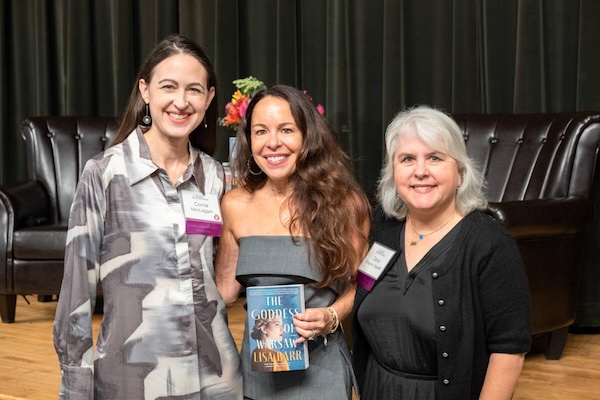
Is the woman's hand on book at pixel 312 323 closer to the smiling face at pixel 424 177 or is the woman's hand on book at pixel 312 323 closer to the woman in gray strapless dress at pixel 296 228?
the woman in gray strapless dress at pixel 296 228

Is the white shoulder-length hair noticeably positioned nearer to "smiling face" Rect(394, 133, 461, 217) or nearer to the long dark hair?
"smiling face" Rect(394, 133, 461, 217)

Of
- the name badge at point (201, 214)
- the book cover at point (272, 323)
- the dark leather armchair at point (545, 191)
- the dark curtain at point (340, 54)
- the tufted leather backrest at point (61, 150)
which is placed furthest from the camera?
the tufted leather backrest at point (61, 150)

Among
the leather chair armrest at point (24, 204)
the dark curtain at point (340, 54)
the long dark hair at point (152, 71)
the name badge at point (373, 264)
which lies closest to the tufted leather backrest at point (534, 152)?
the dark curtain at point (340, 54)

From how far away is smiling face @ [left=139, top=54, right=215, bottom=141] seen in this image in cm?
194

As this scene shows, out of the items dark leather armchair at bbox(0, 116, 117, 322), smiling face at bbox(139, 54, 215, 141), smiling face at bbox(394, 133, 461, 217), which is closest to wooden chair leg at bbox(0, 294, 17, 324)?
dark leather armchair at bbox(0, 116, 117, 322)

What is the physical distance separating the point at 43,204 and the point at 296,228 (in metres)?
2.86

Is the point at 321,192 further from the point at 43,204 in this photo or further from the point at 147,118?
the point at 43,204

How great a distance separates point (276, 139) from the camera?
2.03 m

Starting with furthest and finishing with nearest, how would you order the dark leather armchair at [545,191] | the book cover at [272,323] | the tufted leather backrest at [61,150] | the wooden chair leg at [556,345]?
the tufted leather backrest at [61,150] → the wooden chair leg at [556,345] → the dark leather armchair at [545,191] → the book cover at [272,323]

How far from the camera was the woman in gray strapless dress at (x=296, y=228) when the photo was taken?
201cm

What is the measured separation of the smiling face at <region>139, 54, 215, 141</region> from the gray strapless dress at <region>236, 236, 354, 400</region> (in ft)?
1.05

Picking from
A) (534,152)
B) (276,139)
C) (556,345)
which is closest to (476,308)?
(276,139)

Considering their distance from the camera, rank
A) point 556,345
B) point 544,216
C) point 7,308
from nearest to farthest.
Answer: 1. point 544,216
2. point 556,345
3. point 7,308

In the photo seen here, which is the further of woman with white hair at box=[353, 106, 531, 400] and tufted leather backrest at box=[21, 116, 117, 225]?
→ tufted leather backrest at box=[21, 116, 117, 225]
